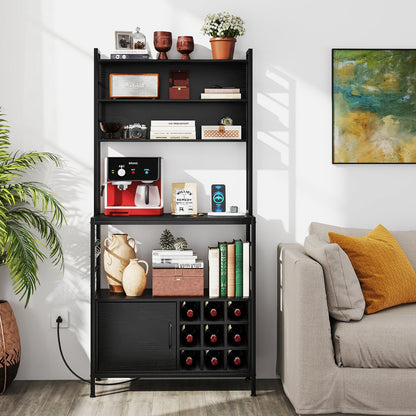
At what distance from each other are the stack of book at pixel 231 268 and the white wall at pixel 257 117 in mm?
348

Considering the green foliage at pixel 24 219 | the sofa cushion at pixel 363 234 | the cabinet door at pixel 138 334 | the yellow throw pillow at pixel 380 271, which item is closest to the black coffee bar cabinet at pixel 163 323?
the cabinet door at pixel 138 334

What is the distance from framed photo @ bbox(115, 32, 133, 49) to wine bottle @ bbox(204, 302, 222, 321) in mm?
1544

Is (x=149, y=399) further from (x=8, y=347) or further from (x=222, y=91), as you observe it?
(x=222, y=91)

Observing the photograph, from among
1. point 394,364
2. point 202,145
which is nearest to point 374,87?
point 202,145

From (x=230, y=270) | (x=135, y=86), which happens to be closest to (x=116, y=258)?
(x=230, y=270)

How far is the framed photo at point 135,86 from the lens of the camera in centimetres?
318

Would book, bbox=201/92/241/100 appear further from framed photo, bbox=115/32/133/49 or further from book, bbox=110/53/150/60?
framed photo, bbox=115/32/133/49

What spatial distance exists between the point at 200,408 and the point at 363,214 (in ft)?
4.90

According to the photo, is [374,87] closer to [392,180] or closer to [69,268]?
[392,180]

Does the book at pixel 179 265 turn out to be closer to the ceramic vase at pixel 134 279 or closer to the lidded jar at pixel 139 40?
the ceramic vase at pixel 134 279

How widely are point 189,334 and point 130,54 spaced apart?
63.4 inches

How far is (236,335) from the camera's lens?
10.1ft

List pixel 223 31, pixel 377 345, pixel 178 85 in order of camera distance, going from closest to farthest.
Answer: pixel 377 345 < pixel 223 31 < pixel 178 85

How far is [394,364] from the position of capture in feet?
8.38
